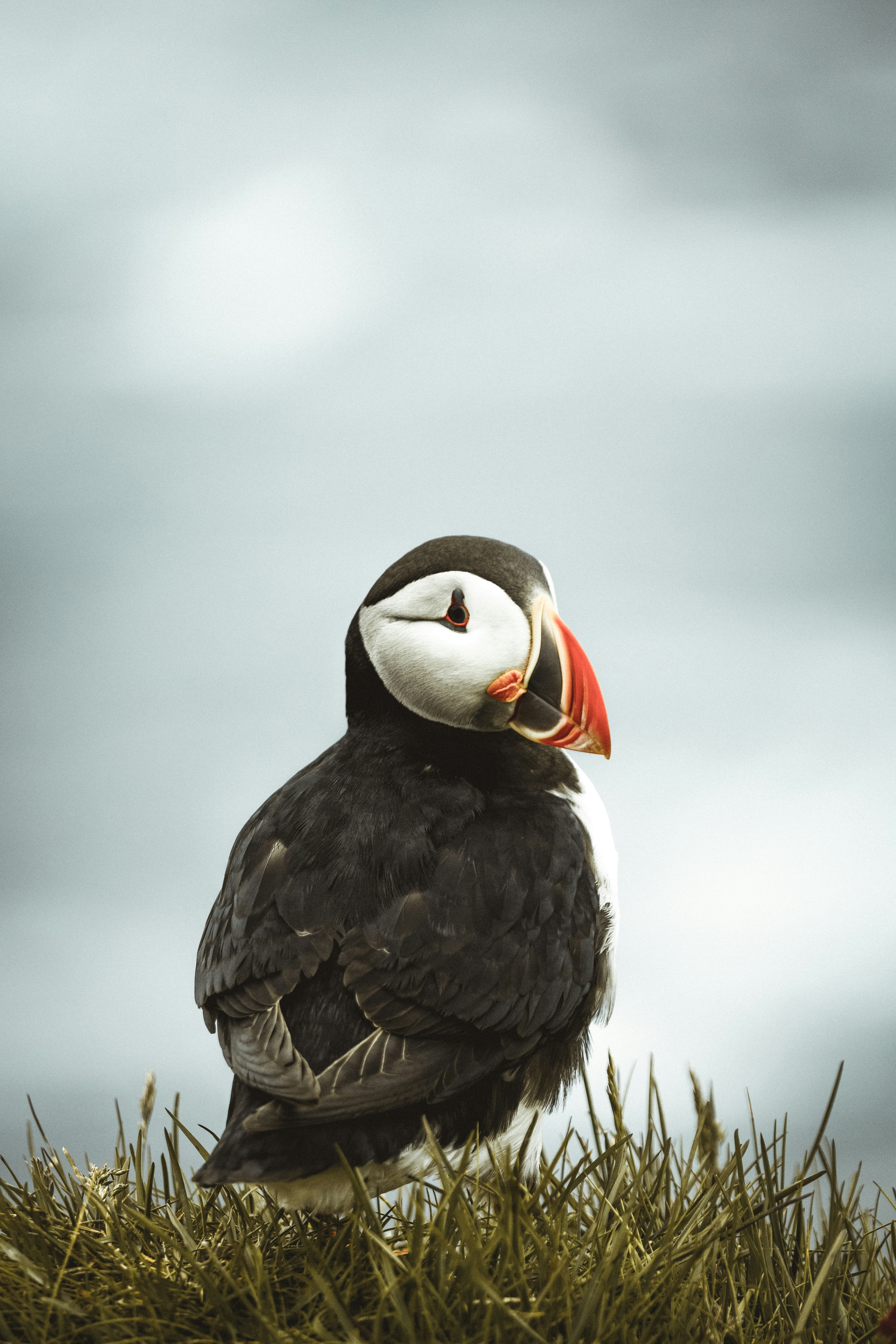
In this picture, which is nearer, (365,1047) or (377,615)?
(365,1047)

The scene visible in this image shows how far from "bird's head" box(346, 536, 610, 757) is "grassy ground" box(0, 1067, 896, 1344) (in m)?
0.78

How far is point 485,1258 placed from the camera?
6.14 ft

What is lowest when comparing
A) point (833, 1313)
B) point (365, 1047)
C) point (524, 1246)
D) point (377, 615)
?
point (833, 1313)

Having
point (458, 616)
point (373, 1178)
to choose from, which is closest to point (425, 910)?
point (373, 1178)

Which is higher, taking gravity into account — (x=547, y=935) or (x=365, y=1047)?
(x=547, y=935)

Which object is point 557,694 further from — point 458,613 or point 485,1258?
point 485,1258

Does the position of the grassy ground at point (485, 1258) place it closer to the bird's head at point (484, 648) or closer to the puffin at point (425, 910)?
the puffin at point (425, 910)

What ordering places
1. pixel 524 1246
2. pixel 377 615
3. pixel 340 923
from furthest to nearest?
pixel 377 615 → pixel 340 923 → pixel 524 1246

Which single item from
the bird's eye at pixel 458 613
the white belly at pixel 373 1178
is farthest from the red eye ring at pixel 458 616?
the white belly at pixel 373 1178

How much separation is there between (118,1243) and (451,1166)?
1.99 ft

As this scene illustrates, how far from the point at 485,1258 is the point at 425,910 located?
581 millimetres

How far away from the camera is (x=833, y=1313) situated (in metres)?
2.11

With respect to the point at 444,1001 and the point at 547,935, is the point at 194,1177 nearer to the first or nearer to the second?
the point at 444,1001

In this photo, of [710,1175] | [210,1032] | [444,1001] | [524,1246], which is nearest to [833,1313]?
[710,1175]
